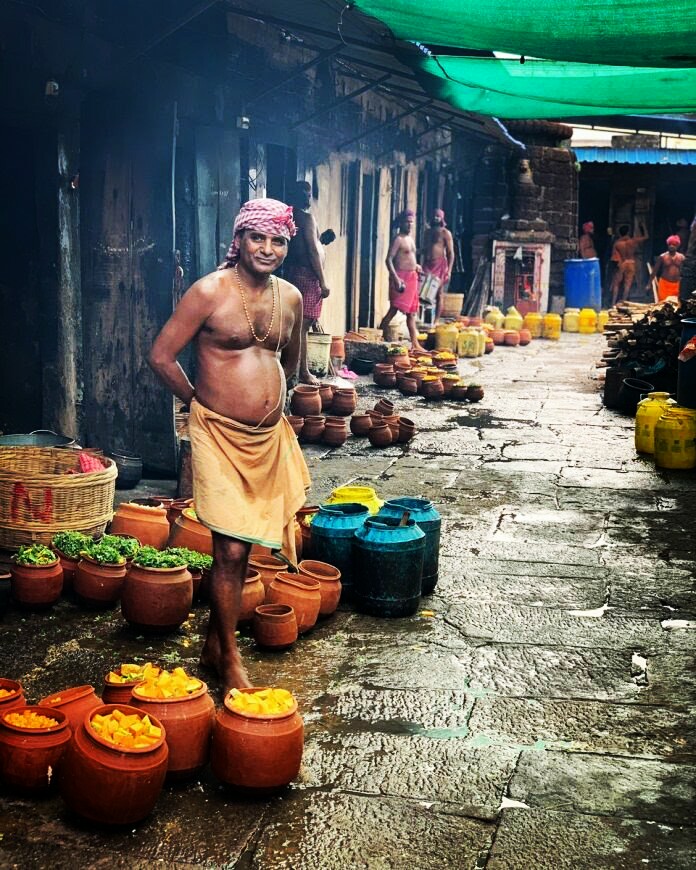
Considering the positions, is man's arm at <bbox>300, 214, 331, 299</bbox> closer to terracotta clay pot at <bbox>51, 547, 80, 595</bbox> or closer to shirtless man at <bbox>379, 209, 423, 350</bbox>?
shirtless man at <bbox>379, 209, 423, 350</bbox>

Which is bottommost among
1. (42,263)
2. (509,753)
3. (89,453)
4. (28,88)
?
(509,753)

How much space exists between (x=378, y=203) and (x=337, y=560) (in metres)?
13.2

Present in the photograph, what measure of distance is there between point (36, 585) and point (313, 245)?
7.82 meters

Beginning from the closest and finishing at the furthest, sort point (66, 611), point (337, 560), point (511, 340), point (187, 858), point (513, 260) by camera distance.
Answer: point (187, 858) → point (66, 611) → point (337, 560) → point (511, 340) → point (513, 260)

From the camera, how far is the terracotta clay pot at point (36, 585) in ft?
17.4

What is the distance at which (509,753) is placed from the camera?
407 cm

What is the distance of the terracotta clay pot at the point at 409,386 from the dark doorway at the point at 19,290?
20.9 ft

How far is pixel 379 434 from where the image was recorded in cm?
1013

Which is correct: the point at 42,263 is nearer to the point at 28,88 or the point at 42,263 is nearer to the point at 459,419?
the point at 28,88

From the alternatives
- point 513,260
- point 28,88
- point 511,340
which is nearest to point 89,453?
point 28,88

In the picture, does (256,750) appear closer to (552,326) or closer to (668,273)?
(552,326)

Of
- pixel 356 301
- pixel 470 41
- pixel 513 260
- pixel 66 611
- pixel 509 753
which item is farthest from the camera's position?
pixel 513 260

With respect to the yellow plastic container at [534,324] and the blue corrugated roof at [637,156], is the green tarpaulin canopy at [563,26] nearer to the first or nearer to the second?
the yellow plastic container at [534,324]

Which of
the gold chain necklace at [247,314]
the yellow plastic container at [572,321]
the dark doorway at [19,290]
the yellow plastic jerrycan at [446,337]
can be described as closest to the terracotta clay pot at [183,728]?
the gold chain necklace at [247,314]
